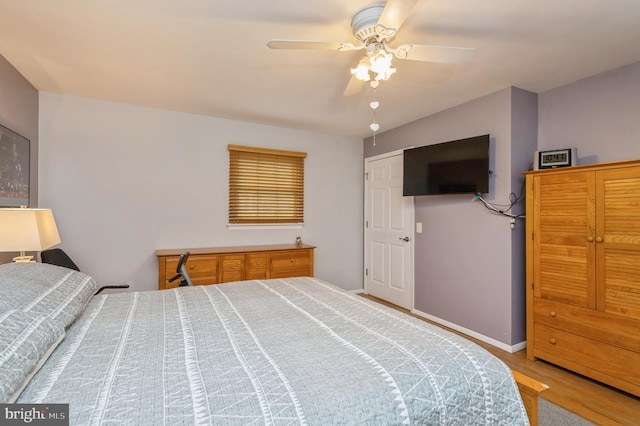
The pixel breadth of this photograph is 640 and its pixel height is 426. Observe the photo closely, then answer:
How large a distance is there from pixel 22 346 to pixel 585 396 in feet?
10.3

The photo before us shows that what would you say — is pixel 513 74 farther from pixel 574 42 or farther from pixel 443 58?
pixel 443 58

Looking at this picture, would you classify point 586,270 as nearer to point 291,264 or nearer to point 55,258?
point 291,264

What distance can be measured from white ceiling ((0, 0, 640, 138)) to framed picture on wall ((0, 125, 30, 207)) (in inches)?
23.2

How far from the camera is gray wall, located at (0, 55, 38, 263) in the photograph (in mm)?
2311

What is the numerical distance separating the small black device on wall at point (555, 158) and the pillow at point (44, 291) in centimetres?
342

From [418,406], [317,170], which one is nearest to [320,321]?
[418,406]

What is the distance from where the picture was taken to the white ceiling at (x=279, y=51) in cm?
176

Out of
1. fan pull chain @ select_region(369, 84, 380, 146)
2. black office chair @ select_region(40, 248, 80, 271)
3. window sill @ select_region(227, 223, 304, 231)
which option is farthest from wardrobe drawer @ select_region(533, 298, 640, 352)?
black office chair @ select_region(40, 248, 80, 271)

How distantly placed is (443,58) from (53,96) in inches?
140

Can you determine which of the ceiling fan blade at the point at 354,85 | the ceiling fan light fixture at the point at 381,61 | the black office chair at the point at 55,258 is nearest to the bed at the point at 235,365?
the black office chair at the point at 55,258

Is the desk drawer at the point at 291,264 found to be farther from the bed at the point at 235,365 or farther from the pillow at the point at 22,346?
the pillow at the point at 22,346

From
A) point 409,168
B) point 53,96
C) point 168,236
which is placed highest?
point 53,96

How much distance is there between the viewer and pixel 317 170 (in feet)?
14.4

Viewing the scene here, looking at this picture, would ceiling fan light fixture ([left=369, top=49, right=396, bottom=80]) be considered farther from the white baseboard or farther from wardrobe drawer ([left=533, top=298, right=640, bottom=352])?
the white baseboard
